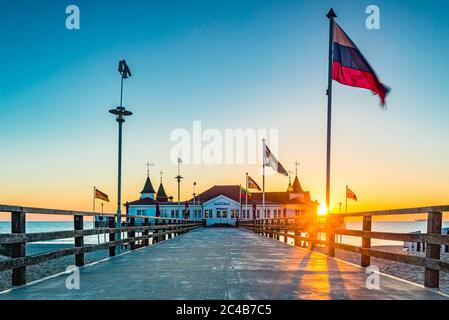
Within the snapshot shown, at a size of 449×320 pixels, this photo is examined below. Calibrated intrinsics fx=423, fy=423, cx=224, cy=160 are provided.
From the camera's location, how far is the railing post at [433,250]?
19.0ft

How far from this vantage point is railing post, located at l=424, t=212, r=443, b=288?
5.78 m

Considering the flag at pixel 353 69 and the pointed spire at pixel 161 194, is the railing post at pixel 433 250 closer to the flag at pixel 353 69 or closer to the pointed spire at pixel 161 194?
the flag at pixel 353 69

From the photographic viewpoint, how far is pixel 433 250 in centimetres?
585

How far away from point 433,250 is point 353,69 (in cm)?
780

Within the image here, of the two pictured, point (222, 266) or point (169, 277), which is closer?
point (169, 277)

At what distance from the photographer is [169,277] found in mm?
6547

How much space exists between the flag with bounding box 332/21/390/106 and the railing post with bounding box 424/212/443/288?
687 cm

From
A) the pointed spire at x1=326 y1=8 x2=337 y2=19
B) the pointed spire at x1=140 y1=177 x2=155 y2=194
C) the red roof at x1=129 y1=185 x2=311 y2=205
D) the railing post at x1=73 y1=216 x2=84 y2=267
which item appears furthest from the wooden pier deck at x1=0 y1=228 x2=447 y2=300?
the pointed spire at x1=140 y1=177 x2=155 y2=194

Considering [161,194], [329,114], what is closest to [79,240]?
[329,114]

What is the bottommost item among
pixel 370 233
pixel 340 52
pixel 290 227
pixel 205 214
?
pixel 205 214

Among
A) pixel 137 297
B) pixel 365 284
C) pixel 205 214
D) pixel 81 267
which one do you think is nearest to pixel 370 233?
pixel 365 284
